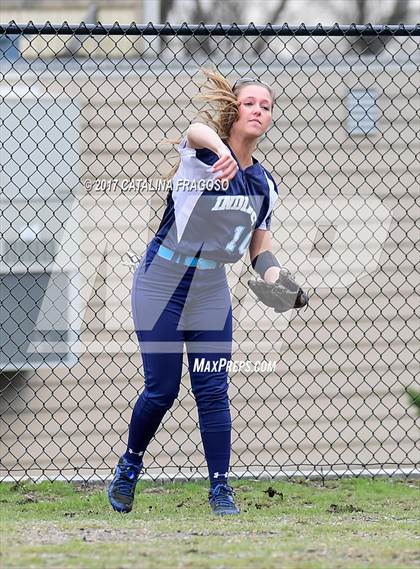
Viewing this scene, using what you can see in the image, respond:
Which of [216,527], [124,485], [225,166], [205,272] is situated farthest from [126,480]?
[225,166]

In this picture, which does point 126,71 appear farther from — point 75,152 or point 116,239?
point 116,239

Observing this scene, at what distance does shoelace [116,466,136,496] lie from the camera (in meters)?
5.45

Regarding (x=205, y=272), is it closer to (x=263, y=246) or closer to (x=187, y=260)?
(x=187, y=260)

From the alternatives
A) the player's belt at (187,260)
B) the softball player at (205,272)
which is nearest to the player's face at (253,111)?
the softball player at (205,272)

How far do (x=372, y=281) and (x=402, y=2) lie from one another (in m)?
10.8

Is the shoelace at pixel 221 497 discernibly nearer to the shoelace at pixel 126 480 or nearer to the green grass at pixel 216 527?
the green grass at pixel 216 527

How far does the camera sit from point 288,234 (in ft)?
26.7

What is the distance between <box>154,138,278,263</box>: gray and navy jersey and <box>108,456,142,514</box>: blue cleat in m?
1.04

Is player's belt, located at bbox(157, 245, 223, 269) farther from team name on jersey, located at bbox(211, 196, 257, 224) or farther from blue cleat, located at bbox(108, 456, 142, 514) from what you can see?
blue cleat, located at bbox(108, 456, 142, 514)

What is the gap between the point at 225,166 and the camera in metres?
4.87

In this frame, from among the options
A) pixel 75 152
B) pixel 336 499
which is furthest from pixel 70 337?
pixel 336 499

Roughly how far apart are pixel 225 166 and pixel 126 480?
1572mm

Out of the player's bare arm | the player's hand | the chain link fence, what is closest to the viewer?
the player's hand

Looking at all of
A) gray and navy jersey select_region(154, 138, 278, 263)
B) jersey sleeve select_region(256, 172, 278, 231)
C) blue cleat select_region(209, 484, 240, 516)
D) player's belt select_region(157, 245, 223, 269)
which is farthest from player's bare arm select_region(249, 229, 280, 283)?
blue cleat select_region(209, 484, 240, 516)
